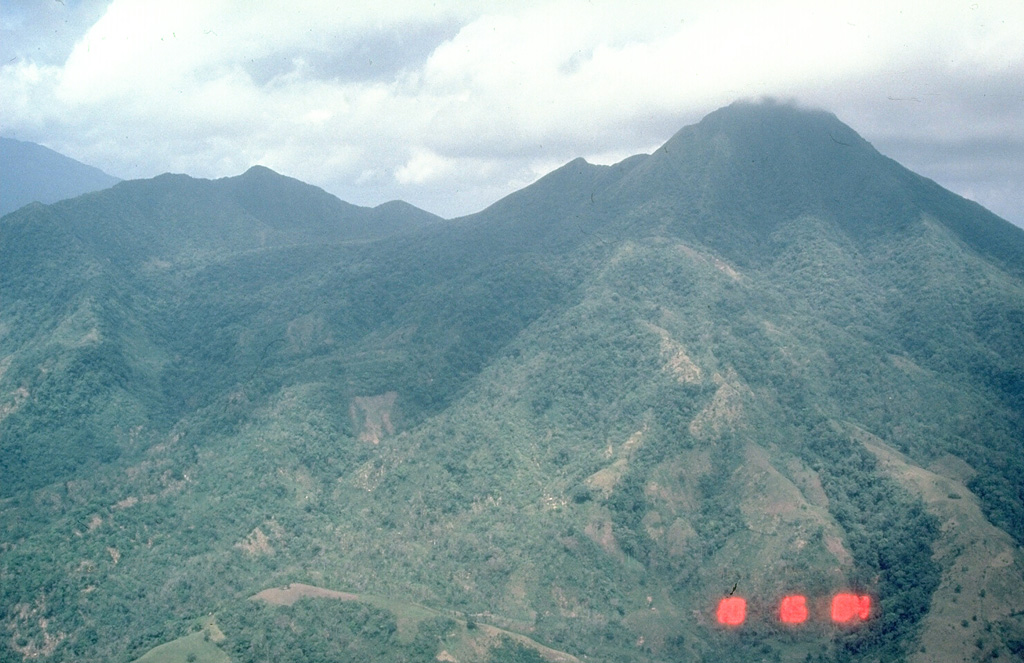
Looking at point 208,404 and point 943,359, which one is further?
point 208,404

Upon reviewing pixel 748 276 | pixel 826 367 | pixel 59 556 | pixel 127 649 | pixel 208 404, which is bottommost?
pixel 127 649

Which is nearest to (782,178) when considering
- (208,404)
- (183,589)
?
(208,404)

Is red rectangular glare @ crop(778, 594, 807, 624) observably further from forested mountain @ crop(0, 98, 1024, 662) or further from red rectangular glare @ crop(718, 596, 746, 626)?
red rectangular glare @ crop(718, 596, 746, 626)

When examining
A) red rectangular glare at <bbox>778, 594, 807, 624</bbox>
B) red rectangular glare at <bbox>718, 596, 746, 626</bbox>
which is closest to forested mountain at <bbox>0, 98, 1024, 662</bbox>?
red rectangular glare at <bbox>718, 596, 746, 626</bbox>

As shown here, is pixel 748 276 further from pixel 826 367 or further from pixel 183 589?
pixel 183 589

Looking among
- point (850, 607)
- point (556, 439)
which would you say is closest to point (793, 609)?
point (850, 607)

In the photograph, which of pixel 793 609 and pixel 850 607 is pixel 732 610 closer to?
pixel 793 609
